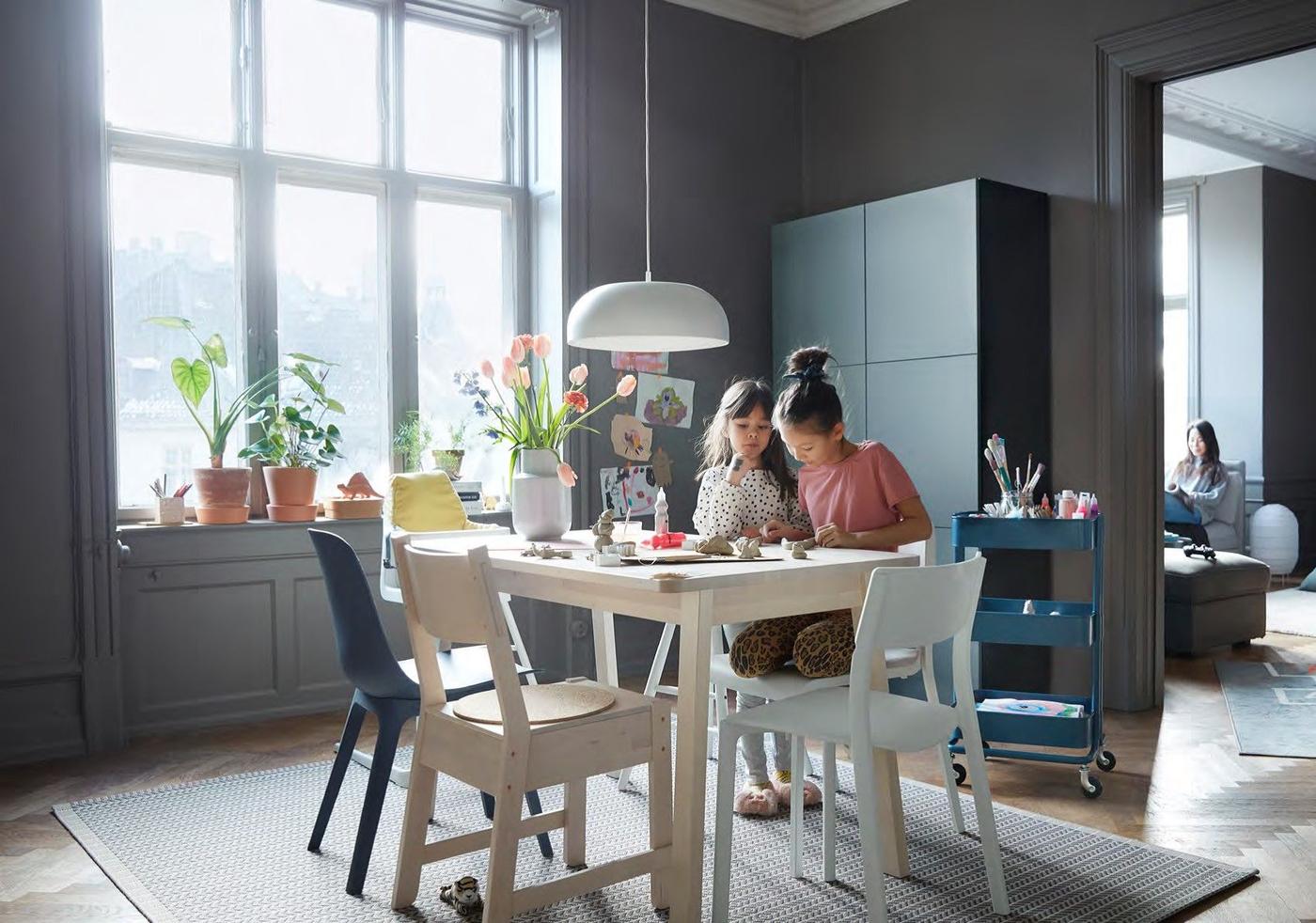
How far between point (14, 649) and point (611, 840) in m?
2.12

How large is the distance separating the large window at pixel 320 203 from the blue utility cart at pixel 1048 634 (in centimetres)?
225

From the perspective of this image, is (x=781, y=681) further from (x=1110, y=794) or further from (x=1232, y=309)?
(x=1232, y=309)

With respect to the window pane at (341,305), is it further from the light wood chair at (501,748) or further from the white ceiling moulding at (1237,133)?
the white ceiling moulding at (1237,133)

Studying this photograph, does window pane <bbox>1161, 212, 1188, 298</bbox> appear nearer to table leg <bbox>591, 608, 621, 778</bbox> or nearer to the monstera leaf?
table leg <bbox>591, 608, 621, 778</bbox>

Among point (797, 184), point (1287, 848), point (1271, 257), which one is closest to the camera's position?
point (1287, 848)

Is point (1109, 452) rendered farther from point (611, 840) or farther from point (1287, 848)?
point (611, 840)

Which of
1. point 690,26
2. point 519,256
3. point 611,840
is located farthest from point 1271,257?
point 611,840

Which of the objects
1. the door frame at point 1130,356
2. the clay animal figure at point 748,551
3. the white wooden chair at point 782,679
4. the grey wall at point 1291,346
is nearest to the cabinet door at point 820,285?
the door frame at point 1130,356

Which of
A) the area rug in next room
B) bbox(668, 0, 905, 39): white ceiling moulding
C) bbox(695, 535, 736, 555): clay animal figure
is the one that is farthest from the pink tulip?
bbox(668, 0, 905, 39): white ceiling moulding

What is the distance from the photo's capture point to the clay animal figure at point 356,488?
178 inches

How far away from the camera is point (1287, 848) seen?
286 centimetres

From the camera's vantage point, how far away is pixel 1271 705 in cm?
442

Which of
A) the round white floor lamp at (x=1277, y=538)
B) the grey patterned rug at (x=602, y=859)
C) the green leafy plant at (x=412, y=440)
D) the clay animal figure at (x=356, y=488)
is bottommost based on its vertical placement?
the grey patterned rug at (x=602, y=859)

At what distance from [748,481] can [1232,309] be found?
6684 mm
